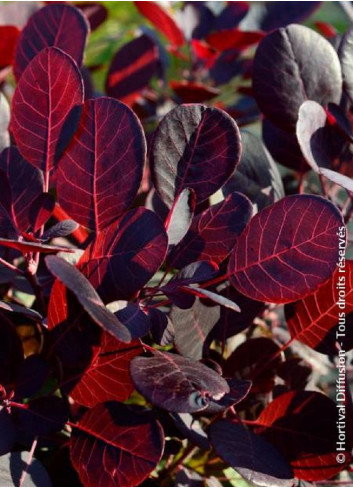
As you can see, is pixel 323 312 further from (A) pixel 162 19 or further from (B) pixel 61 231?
(A) pixel 162 19

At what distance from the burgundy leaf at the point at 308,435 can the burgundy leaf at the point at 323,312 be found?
0.07 m

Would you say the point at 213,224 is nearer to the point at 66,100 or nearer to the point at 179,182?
the point at 179,182

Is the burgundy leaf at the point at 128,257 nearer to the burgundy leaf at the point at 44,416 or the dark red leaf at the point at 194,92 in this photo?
the burgundy leaf at the point at 44,416

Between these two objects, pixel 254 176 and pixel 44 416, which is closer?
pixel 44 416

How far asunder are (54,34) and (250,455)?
672 millimetres

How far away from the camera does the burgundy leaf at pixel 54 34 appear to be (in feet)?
3.08

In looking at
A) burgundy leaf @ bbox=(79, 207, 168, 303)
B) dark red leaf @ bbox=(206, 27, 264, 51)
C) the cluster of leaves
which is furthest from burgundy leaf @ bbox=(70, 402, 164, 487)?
dark red leaf @ bbox=(206, 27, 264, 51)

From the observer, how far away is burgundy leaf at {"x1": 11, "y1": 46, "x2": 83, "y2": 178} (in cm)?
66

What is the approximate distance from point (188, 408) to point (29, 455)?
0.78ft

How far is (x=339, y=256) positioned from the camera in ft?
2.01

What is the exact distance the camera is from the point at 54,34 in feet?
3.14

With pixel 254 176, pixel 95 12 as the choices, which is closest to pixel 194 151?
pixel 254 176

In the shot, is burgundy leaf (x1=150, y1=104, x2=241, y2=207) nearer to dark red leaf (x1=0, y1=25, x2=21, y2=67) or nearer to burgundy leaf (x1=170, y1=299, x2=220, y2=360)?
burgundy leaf (x1=170, y1=299, x2=220, y2=360)

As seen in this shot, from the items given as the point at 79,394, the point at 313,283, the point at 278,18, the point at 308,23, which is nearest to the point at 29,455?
the point at 79,394
